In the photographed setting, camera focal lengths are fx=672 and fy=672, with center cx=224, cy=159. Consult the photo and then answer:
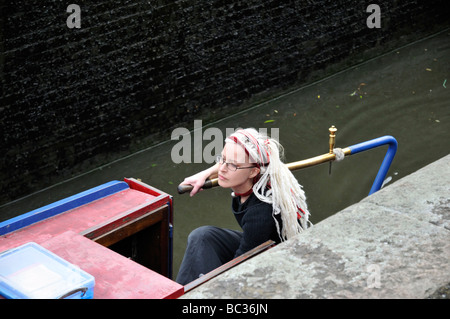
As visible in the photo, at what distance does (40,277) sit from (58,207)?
1.16 meters

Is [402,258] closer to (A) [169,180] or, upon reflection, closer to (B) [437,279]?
(B) [437,279]

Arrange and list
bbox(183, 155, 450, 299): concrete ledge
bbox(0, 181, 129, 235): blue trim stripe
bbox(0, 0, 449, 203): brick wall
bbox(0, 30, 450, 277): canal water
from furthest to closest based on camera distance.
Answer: bbox(0, 30, 450, 277): canal water < bbox(0, 0, 449, 203): brick wall < bbox(0, 181, 129, 235): blue trim stripe < bbox(183, 155, 450, 299): concrete ledge

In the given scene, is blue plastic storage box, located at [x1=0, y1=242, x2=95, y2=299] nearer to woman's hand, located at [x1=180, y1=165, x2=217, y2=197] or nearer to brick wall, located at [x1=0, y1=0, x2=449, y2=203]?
woman's hand, located at [x1=180, y1=165, x2=217, y2=197]

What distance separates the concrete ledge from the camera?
2.47m

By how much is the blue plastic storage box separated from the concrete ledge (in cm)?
43

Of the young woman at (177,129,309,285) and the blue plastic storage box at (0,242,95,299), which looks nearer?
the blue plastic storage box at (0,242,95,299)

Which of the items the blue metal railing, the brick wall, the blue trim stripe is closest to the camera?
the blue trim stripe

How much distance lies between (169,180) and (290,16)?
9.51 feet

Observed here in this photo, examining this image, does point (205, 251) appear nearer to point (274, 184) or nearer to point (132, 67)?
point (274, 184)

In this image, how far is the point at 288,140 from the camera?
7410 mm

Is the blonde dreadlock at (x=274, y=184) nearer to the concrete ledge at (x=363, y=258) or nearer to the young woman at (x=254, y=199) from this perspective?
the young woman at (x=254, y=199)

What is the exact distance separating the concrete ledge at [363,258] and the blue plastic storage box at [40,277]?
435mm

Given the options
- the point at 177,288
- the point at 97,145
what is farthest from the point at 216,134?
A: the point at 177,288

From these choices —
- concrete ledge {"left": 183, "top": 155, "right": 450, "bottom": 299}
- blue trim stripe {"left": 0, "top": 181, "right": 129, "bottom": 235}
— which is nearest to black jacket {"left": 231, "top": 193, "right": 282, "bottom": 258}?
concrete ledge {"left": 183, "top": 155, "right": 450, "bottom": 299}
